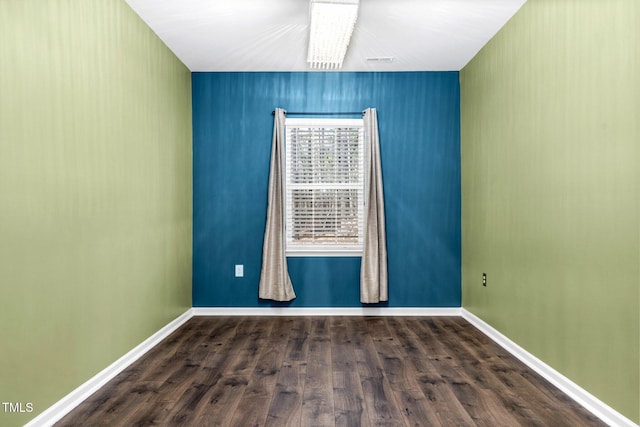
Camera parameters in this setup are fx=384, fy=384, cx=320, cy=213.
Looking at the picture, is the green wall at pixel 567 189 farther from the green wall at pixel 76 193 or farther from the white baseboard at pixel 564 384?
the green wall at pixel 76 193

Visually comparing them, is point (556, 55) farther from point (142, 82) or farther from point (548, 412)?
point (142, 82)

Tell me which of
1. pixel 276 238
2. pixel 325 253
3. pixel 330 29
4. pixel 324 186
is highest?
pixel 330 29

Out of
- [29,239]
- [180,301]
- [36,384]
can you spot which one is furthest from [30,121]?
[180,301]

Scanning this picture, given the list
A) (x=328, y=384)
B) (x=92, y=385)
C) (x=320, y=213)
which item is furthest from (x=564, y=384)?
(x=92, y=385)

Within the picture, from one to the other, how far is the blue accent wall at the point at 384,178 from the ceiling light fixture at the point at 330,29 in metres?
0.61

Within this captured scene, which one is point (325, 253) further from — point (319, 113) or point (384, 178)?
point (319, 113)

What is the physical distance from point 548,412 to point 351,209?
8.11 ft

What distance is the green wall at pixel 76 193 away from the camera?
173cm

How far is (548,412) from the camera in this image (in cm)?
204

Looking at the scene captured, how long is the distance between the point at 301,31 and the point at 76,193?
2.10 m

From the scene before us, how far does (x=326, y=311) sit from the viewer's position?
400cm

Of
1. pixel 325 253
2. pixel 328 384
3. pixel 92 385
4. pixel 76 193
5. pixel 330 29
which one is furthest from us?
pixel 325 253

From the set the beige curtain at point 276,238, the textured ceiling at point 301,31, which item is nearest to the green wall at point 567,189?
the textured ceiling at point 301,31

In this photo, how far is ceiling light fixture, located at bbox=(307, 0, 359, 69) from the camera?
8.45 feet
